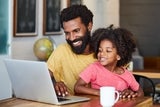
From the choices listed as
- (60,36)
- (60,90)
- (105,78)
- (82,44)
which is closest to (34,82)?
(60,90)

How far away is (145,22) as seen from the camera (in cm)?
746

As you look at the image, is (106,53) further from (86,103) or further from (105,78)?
(86,103)

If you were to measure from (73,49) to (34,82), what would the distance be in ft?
2.35

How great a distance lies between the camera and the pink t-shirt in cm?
219

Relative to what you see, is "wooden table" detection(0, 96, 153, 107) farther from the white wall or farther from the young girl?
the white wall

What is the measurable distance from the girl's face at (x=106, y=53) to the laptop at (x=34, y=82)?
0.30 m

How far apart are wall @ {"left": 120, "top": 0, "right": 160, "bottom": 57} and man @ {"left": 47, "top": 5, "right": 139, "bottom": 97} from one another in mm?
5012

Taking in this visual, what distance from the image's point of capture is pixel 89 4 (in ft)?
16.0

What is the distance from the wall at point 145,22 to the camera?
7.42 meters

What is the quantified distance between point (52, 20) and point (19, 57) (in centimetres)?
66

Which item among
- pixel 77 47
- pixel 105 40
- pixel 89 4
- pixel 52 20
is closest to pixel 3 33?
Result: pixel 77 47

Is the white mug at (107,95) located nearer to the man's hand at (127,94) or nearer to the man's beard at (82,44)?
the man's hand at (127,94)

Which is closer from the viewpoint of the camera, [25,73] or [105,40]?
[25,73]

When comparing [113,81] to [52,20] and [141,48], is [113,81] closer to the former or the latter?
[52,20]
